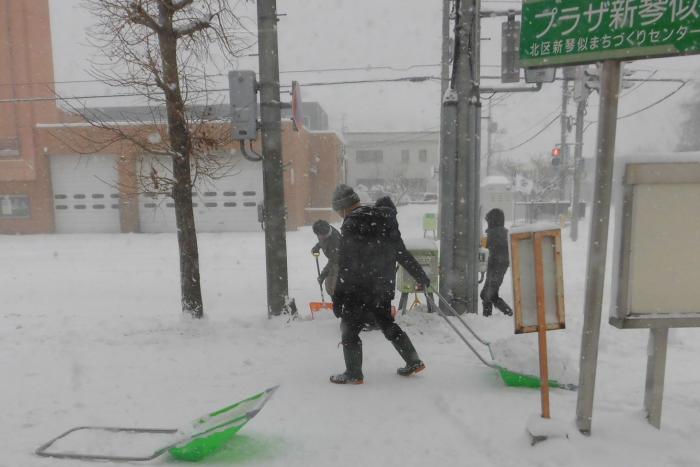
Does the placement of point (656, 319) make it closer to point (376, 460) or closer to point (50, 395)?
point (376, 460)

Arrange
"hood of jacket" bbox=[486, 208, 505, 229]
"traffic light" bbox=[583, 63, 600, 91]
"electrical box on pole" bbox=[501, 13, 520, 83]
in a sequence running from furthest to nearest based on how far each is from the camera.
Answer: "traffic light" bbox=[583, 63, 600, 91] → "hood of jacket" bbox=[486, 208, 505, 229] → "electrical box on pole" bbox=[501, 13, 520, 83]

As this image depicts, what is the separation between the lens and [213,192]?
20.3 metres

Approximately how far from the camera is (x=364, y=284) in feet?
12.3

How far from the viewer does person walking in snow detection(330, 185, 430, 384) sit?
3.74m

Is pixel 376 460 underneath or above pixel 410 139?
underneath

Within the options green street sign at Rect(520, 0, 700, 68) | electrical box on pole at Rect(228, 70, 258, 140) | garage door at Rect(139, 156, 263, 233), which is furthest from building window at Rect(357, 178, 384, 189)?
green street sign at Rect(520, 0, 700, 68)

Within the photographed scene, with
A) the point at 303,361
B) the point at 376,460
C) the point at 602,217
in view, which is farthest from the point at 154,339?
the point at 602,217

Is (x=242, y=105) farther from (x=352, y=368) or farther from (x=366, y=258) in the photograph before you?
(x=352, y=368)

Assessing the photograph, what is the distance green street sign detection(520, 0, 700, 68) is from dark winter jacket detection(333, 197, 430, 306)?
1632 millimetres

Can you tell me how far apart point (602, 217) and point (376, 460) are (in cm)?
188

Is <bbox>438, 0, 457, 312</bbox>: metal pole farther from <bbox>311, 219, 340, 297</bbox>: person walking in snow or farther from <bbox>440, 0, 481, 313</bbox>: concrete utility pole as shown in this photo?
<bbox>311, 219, 340, 297</bbox>: person walking in snow

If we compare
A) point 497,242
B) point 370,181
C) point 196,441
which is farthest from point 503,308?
point 370,181

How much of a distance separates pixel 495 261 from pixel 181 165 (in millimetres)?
4494

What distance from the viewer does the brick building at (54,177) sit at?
19.9 meters
